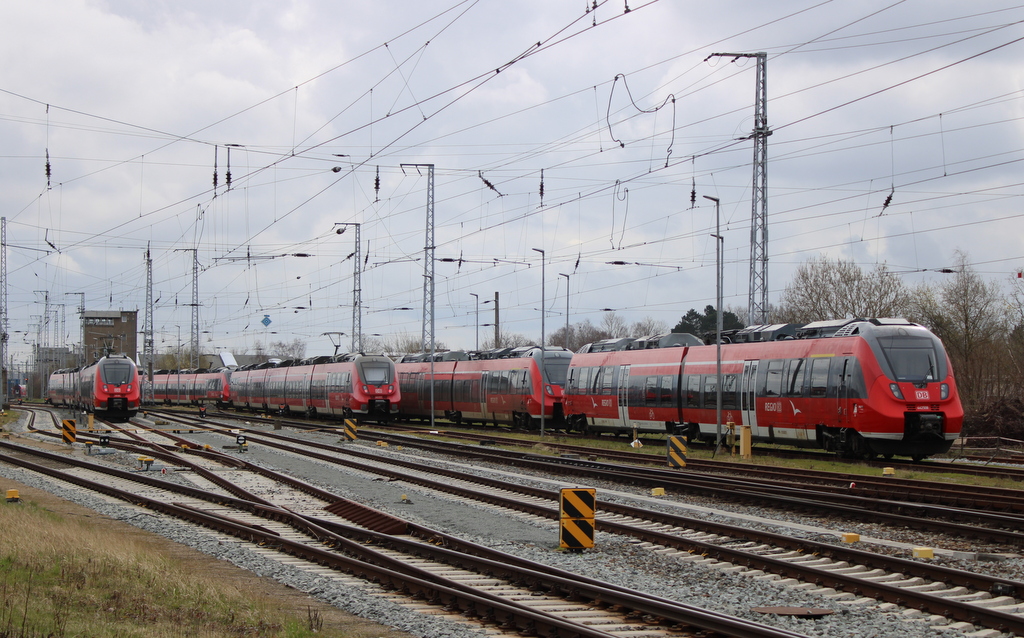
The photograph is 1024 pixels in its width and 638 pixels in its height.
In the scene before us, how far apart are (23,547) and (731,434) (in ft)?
69.7

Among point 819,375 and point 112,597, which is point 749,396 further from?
point 112,597

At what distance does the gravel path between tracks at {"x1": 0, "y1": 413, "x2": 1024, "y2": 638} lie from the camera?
9477mm

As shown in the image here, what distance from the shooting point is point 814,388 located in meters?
27.0

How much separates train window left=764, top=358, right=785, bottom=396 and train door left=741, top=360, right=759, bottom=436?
0.63 metres

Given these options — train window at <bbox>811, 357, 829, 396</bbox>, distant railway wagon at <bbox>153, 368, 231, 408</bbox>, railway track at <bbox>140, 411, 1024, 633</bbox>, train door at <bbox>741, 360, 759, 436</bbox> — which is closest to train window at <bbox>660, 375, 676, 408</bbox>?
train door at <bbox>741, 360, 759, 436</bbox>

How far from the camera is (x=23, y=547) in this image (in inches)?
492

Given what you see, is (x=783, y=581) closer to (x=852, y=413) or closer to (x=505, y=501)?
(x=505, y=501)

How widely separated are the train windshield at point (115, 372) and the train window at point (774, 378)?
132 feet

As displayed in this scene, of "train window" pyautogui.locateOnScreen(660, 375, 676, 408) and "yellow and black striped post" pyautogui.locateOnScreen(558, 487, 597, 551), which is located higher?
"train window" pyautogui.locateOnScreen(660, 375, 676, 408)

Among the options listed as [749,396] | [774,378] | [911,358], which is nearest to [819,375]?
[774,378]

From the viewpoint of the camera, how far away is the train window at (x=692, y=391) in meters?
32.7

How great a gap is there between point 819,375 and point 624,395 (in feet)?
37.6

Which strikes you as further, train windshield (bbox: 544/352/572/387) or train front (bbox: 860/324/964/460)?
train windshield (bbox: 544/352/572/387)

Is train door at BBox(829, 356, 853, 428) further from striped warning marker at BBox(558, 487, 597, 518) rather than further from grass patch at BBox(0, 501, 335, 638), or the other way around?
grass patch at BBox(0, 501, 335, 638)
